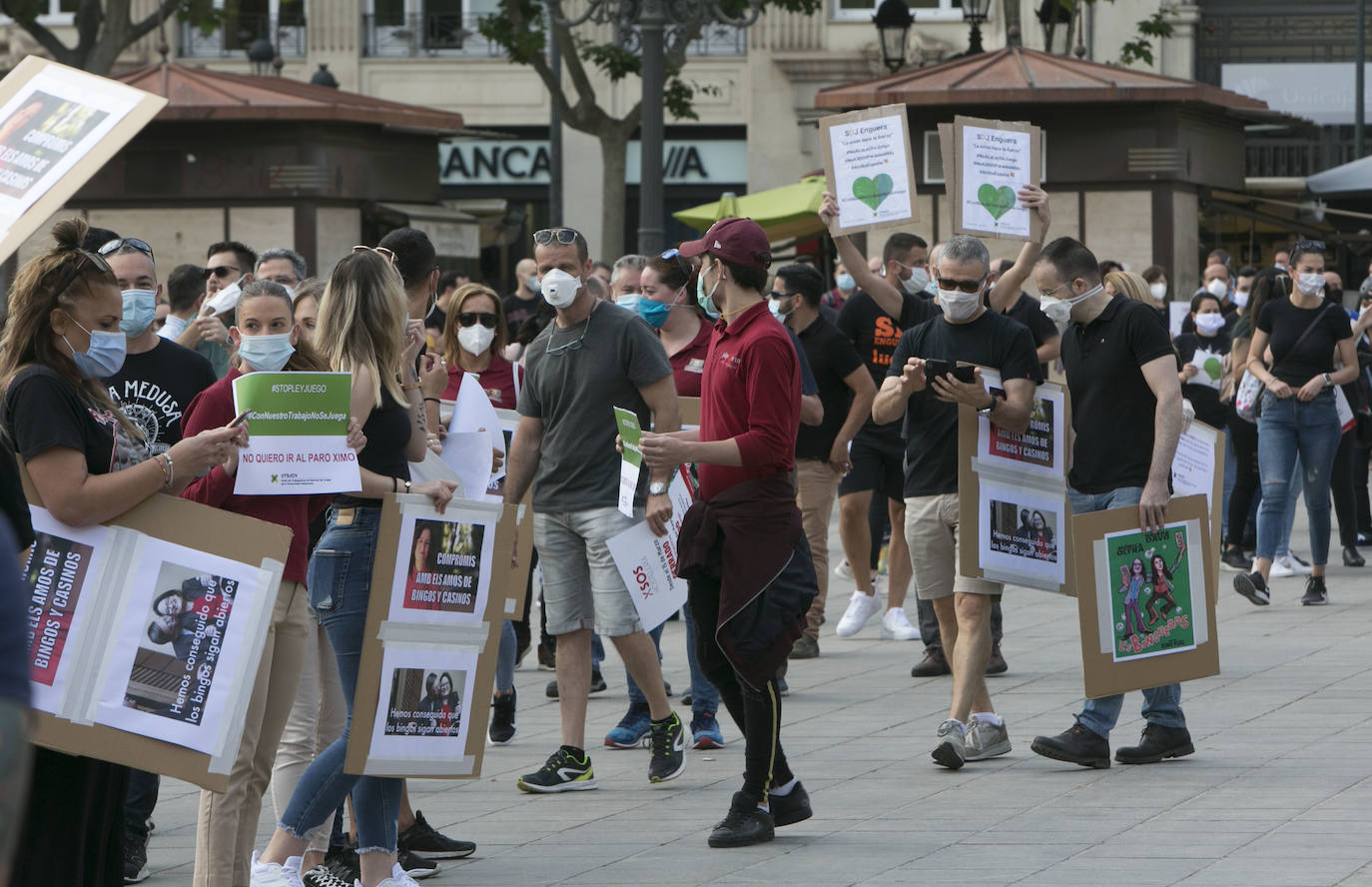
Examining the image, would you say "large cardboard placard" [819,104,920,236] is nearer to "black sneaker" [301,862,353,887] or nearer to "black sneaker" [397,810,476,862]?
"black sneaker" [397,810,476,862]

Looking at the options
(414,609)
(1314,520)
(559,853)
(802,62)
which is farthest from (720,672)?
(802,62)

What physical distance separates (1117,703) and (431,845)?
2.74 metres

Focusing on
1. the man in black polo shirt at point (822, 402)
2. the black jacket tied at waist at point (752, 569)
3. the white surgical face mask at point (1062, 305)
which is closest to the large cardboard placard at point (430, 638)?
the black jacket tied at waist at point (752, 569)

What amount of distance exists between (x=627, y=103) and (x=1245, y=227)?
14.8 metres

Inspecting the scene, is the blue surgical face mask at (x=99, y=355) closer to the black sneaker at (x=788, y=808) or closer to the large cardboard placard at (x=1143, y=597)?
the black sneaker at (x=788, y=808)

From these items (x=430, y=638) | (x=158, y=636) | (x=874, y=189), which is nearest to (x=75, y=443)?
(x=158, y=636)

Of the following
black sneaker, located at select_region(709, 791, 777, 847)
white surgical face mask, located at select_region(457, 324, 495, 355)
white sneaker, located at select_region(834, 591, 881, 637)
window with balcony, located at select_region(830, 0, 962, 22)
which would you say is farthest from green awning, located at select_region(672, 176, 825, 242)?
black sneaker, located at select_region(709, 791, 777, 847)

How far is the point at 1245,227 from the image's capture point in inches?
880

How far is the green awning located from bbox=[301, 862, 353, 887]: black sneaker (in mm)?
16215

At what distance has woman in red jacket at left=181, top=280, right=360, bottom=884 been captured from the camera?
4.90 metres

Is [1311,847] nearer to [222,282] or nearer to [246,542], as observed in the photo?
[246,542]

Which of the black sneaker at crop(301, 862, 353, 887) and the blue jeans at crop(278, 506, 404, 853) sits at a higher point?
the blue jeans at crop(278, 506, 404, 853)

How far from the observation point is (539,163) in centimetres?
3509

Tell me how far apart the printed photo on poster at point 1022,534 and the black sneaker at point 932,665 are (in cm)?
198
